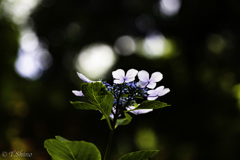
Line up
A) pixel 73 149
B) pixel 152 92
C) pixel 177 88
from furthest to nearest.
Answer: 1. pixel 177 88
2. pixel 152 92
3. pixel 73 149

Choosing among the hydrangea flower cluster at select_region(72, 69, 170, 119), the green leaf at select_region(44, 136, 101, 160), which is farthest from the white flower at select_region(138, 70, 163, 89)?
the green leaf at select_region(44, 136, 101, 160)

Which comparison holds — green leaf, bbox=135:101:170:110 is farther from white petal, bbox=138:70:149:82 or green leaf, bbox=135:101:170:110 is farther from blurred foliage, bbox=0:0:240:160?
blurred foliage, bbox=0:0:240:160

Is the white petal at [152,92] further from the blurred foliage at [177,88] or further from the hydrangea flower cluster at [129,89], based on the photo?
the blurred foliage at [177,88]

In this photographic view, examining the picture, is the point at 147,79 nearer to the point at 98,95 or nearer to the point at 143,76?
the point at 143,76

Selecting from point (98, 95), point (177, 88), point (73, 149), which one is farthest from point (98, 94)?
point (177, 88)

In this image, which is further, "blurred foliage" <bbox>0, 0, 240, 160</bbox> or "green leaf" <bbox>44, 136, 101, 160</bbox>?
"blurred foliage" <bbox>0, 0, 240, 160</bbox>

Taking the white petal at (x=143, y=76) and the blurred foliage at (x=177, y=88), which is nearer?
the white petal at (x=143, y=76)

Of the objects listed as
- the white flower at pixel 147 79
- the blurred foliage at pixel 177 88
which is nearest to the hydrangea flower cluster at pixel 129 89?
the white flower at pixel 147 79
